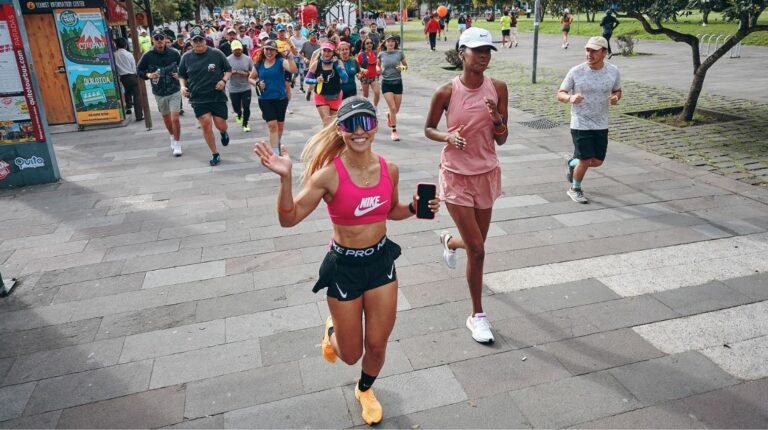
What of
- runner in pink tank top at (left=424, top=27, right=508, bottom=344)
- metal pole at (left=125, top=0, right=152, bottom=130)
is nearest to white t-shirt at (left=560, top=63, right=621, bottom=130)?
runner in pink tank top at (left=424, top=27, right=508, bottom=344)

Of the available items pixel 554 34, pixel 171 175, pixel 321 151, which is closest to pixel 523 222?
pixel 321 151

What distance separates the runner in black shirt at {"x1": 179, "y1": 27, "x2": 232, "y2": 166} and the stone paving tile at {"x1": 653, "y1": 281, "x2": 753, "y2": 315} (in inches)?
284

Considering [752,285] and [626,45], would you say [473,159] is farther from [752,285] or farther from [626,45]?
[626,45]

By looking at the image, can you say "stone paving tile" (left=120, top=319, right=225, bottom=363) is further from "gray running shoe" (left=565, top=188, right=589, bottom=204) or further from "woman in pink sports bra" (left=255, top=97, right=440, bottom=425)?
"gray running shoe" (left=565, top=188, right=589, bottom=204)

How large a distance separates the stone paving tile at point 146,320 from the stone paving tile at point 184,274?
1.70ft

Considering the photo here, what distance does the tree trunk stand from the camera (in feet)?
34.6

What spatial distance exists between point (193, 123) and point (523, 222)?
383 inches

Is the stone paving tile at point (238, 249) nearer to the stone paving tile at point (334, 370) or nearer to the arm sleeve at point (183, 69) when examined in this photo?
the stone paving tile at point (334, 370)

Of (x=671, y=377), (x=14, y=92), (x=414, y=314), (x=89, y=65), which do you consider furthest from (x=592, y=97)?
(x=89, y=65)

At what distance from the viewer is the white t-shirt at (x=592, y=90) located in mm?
6637

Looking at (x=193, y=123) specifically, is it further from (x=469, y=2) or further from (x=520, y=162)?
(x=469, y=2)

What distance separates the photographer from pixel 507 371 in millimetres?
3877

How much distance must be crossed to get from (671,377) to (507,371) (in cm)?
110

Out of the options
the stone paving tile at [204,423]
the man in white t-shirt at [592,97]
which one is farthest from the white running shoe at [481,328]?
the man in white t-shirt at [592,97]
